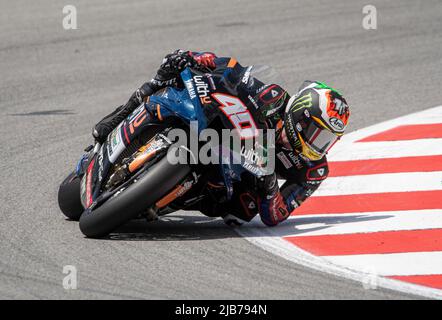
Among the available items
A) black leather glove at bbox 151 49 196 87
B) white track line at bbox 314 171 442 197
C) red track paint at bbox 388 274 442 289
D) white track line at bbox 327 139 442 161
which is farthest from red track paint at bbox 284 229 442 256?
white track line at bbox 327 139 442 161

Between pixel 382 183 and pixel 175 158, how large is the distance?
260 centimetres

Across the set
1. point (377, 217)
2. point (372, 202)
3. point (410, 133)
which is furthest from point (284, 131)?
point (410, 133)

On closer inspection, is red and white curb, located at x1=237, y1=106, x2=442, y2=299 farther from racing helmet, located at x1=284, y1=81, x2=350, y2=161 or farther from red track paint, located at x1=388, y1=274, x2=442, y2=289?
racing helmet, located at x1=284, y1=81, x2=350, y2=161

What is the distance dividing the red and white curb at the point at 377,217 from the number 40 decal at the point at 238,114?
32.3 inches

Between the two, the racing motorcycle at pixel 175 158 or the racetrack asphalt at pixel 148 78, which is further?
the racing motorcycle at pixel 175 158

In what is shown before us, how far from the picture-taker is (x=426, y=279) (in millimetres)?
6156

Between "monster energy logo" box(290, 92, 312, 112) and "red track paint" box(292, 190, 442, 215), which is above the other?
"monster energy logo" box(290, 92, 312, 112)

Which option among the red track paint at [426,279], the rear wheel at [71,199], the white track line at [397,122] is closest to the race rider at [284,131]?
the rear wheel at [71,199]

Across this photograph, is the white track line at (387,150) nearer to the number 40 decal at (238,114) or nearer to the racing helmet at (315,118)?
the racing helmet at (315,118)

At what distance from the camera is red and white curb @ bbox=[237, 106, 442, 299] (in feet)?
21.0

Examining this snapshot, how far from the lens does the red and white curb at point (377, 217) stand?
6.41 metres

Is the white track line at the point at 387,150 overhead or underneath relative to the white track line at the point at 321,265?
overhead

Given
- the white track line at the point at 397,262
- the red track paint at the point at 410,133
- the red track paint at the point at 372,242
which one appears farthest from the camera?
the red track paint at the point at 410,133

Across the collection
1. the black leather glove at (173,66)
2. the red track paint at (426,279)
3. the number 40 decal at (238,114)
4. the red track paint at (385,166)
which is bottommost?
the red track paint at (426,279)
